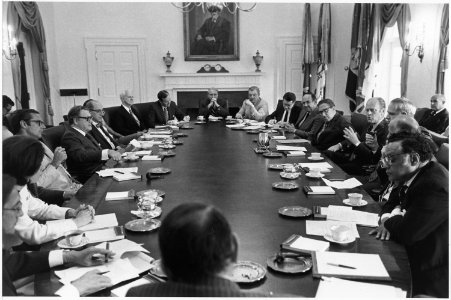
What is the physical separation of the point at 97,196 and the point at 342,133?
9.69ft

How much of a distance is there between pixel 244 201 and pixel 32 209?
3.65ft

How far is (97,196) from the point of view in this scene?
2430mm

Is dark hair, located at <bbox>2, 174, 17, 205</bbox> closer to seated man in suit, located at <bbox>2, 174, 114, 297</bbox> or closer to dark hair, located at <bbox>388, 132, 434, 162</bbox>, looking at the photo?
seated man in suit, located at <bbox>2, 174, 114, 297</bbox>

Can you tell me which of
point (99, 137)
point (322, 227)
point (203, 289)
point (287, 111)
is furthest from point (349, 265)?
point (287, 111)

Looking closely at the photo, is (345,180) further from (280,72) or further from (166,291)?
(280,72)

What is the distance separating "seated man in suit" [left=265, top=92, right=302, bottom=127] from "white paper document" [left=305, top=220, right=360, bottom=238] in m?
3.94

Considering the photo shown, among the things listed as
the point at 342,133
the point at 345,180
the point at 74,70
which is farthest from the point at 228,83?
the point at 345,180

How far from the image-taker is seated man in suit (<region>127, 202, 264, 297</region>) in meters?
0.92

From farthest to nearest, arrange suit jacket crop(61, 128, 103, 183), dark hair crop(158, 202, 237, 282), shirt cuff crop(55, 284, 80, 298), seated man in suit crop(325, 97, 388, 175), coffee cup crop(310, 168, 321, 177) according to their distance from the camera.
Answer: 1. seated man in suit crop(325, 97, 388, 175)
2. suit jacket crop(61, 128, 103, 183)
3. coffee cup crop(310, 168, 321, 177)
4. shirt cuff crop(55, 284, 80, 298)
5. dark hair crop(158, 202, 237, 282)

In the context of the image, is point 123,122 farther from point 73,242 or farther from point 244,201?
point 73,242

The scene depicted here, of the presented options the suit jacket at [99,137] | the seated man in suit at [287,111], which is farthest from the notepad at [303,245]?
the seated man in suit at [287,111]

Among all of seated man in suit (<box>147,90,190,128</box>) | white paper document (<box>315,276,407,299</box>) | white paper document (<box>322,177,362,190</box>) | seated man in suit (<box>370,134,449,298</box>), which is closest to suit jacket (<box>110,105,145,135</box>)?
seated man in suit (<box>147,90,190,128</box>)

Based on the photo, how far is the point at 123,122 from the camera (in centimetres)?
615

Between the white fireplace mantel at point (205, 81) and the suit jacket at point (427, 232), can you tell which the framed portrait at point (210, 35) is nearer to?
the white fireplace mantel at point (205, 81)
